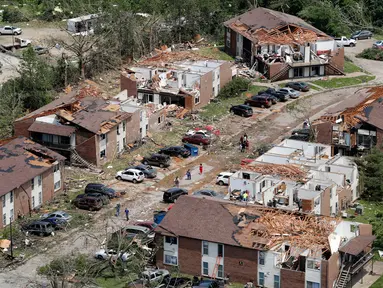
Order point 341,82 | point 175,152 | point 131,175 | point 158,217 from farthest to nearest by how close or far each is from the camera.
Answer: point 341,82 → point 175,152 → point 131,175 → point 158,217

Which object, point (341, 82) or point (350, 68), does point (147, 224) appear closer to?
point (341, 82)

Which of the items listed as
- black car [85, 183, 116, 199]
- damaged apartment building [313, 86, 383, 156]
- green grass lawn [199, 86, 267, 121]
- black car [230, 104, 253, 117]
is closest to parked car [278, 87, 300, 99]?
green grass lawn [199, 86, 267, 121]

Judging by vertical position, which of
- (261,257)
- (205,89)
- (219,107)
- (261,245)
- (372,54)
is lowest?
(219,107)

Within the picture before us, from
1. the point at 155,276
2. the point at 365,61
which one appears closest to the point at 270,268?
the point at 155,276

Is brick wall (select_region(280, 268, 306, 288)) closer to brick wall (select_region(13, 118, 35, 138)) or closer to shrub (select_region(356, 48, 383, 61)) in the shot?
brick wall (select_region(13, 118, 35, 138))

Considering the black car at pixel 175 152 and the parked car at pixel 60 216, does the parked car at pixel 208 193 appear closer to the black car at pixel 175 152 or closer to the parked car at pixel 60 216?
the black car at pixel 175 152

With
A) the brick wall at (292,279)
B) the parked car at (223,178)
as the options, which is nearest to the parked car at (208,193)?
the parked car at (223,178)

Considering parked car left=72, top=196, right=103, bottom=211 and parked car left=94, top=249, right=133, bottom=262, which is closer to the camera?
parked car left=94, top=249, right=133, bottom=262
